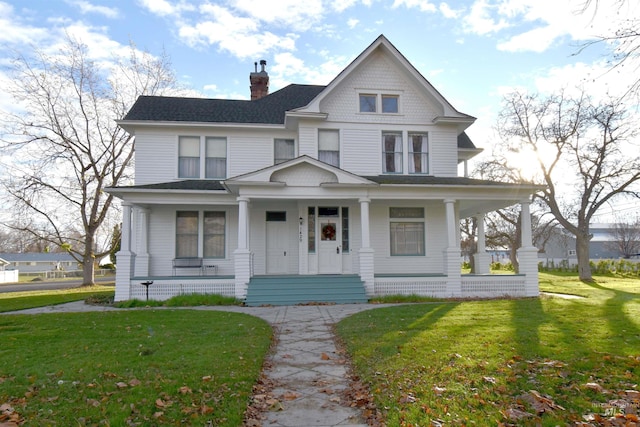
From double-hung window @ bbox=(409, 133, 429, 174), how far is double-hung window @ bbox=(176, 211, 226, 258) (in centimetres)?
760

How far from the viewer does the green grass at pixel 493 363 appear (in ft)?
13.2

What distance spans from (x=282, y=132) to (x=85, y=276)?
18031mm

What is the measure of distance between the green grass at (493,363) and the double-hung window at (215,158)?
933 centimetres

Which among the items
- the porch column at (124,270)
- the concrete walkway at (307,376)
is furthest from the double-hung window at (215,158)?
the concrete walkway at (307,376)

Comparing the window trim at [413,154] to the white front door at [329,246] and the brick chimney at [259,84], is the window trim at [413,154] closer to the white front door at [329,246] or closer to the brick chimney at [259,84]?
the white front door at [329,246]

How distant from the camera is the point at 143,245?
599 inches

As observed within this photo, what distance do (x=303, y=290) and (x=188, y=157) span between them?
7095 millimetres

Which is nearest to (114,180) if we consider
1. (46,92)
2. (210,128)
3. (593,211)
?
(46,92)

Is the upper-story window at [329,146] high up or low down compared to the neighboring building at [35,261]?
up

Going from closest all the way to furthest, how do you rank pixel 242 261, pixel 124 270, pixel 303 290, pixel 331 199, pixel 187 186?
pixel 303 290
pixel 242 261
pixel 124 270
pixel 187 186
pixel 331 199

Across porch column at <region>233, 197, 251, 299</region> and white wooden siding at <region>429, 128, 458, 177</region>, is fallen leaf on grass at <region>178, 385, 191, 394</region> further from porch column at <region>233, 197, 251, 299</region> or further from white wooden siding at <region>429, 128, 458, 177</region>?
white wooden siding at <region>429, 128, 458, 177</region>

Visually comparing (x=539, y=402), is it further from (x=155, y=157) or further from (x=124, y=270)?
(x=155, y=157)

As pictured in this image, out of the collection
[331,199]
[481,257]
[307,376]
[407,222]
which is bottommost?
[307,376]

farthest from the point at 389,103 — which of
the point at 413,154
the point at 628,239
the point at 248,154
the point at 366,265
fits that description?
the point at 628,239
